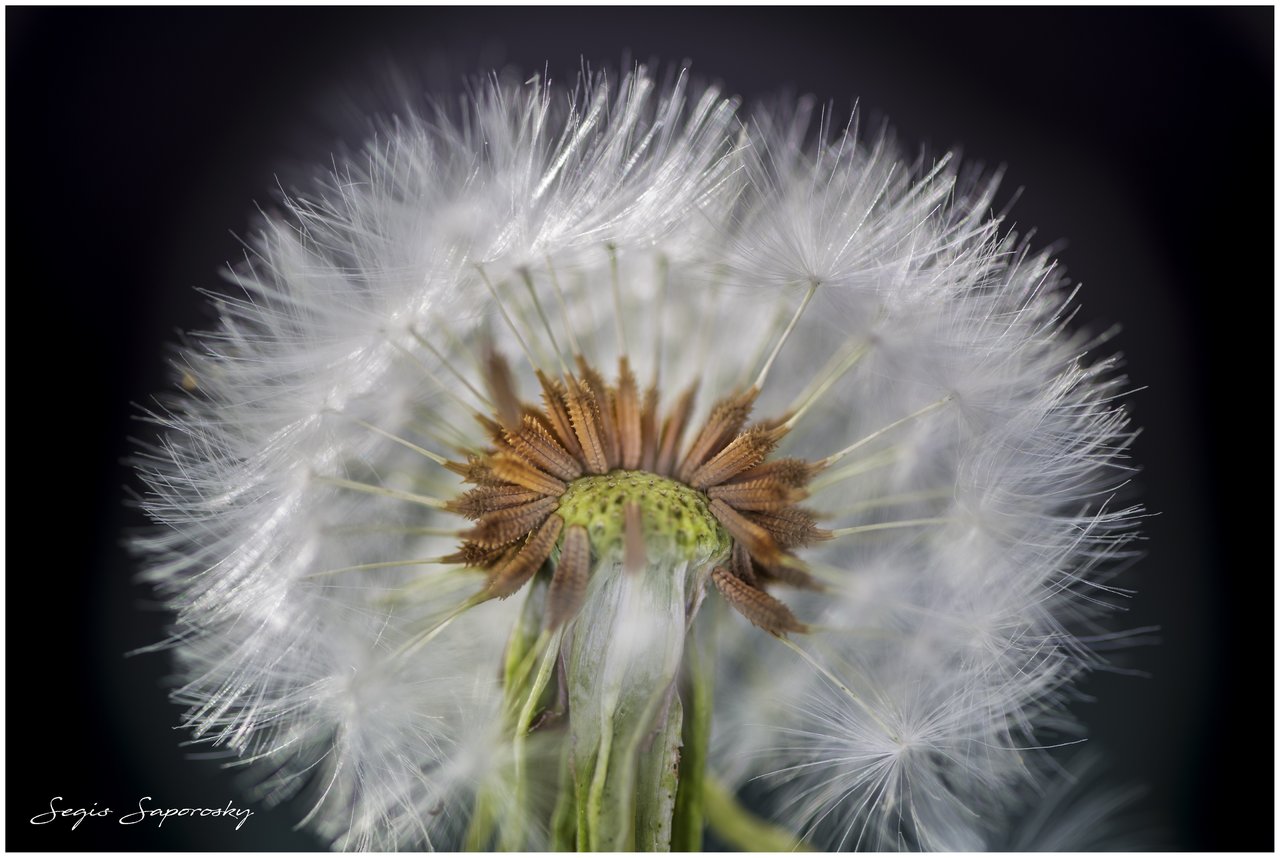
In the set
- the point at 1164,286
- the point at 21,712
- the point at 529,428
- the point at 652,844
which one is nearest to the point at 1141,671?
the point at 1164,286

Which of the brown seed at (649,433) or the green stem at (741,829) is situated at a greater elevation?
the brown seed at (649,433)

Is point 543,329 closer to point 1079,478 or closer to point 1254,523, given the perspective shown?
point 1079,478

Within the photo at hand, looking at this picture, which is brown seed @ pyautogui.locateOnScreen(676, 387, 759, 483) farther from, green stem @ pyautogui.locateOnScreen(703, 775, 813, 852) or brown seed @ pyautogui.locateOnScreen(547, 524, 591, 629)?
green stem @ pyautogui.locateOnScreen(703, 775, 813, 852)

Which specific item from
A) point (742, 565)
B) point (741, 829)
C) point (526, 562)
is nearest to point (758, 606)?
point (742, 565)
